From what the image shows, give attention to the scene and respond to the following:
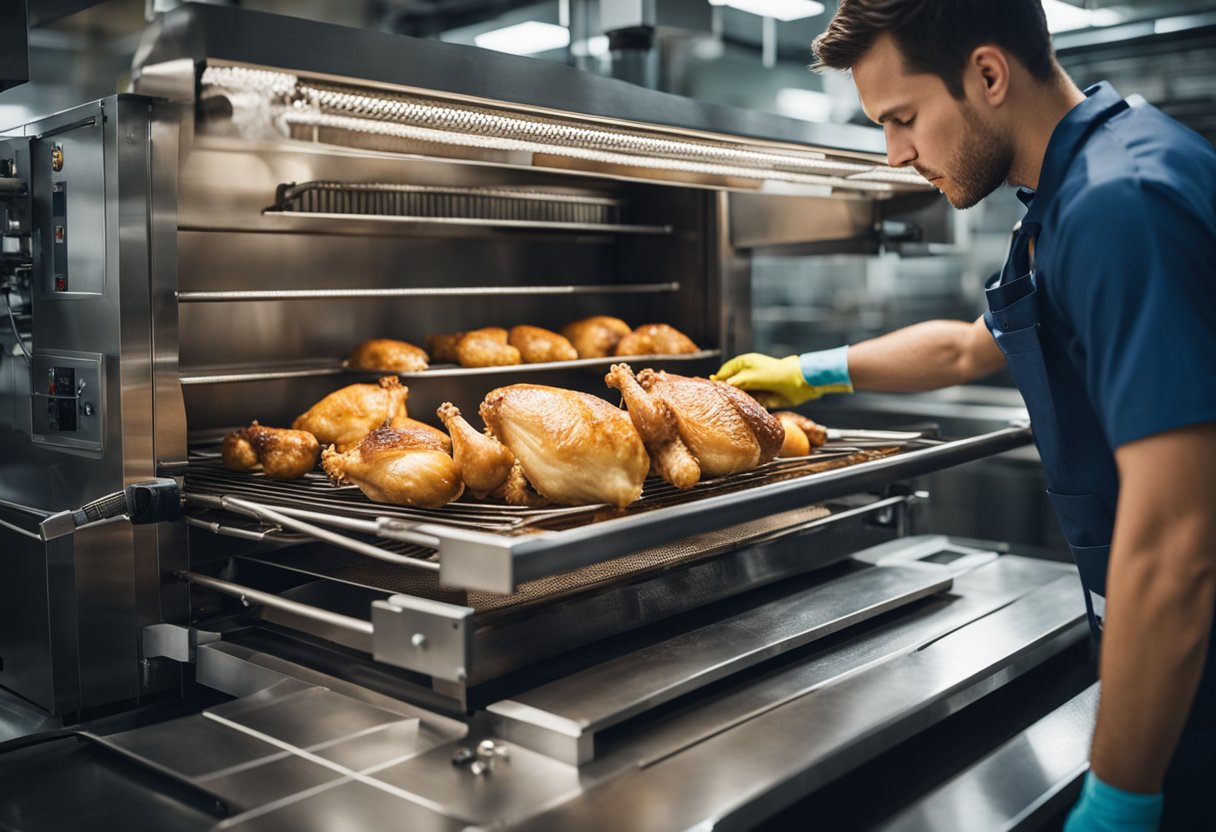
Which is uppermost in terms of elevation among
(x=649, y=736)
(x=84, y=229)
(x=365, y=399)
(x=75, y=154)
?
(x=75, y=154)

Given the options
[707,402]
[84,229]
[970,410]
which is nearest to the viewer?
[84,229]

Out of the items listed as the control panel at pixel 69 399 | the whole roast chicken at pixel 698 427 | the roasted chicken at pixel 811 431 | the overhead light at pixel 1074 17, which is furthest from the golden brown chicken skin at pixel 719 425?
the overhead light at pixel 1074 17

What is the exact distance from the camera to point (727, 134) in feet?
6.13

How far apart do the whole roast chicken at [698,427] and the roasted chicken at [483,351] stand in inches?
21.0

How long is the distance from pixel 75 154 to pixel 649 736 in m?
1.26

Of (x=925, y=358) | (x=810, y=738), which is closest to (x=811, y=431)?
(x=925, y=358)

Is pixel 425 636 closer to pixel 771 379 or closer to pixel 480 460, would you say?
pixel 480 460

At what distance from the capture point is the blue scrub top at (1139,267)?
1155 millimetres

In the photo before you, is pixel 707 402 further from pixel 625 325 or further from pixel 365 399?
pixel 625 325

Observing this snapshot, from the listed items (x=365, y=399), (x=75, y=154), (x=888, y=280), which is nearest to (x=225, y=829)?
(x=365, y=399)

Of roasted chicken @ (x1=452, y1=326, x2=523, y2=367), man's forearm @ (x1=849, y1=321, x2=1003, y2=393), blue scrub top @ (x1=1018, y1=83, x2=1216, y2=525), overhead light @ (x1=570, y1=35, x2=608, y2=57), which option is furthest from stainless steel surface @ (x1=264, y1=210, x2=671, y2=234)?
overhead light @ (x1=570, y1=35, x2=608, y2=57)

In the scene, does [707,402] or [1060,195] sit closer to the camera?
[1060,195]

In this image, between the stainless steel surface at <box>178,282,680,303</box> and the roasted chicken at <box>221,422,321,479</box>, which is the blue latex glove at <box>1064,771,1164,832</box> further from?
the stainless steel surface at <box>178,282,680,303</box>

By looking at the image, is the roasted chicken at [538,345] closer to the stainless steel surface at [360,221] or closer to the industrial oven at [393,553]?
the industrial oven at [393,553]
